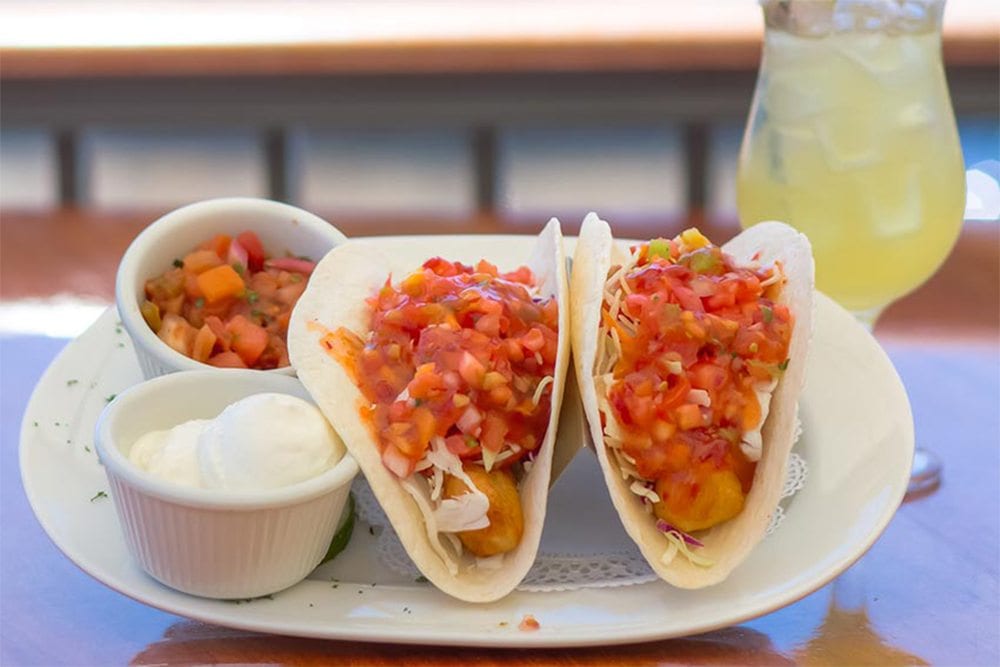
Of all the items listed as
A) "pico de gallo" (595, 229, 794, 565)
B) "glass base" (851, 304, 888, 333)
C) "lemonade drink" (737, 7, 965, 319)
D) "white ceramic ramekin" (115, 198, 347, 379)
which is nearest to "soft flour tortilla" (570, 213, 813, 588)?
"pico de gallo" (595, 229, 794, 565)

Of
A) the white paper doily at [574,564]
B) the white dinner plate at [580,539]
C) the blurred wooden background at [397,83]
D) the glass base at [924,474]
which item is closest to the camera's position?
the white dinner plate at [580,539]

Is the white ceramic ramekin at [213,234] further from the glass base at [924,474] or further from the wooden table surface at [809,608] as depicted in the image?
the glass base at [924,474]

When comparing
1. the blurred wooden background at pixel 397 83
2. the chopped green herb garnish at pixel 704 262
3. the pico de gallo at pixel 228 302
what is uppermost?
the chopped green herb garnish at pixel 704 262

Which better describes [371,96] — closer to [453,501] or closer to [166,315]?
[166,315]

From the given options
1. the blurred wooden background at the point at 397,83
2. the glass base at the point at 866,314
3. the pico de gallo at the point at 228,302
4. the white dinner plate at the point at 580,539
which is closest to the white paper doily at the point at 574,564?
the white dinner plate at the point at 580,539

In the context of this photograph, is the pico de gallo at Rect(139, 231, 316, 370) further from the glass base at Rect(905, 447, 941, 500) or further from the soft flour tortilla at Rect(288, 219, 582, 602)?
the glass base at Rect(905, 447, 941, 500)

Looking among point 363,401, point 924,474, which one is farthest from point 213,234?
point 924,474
